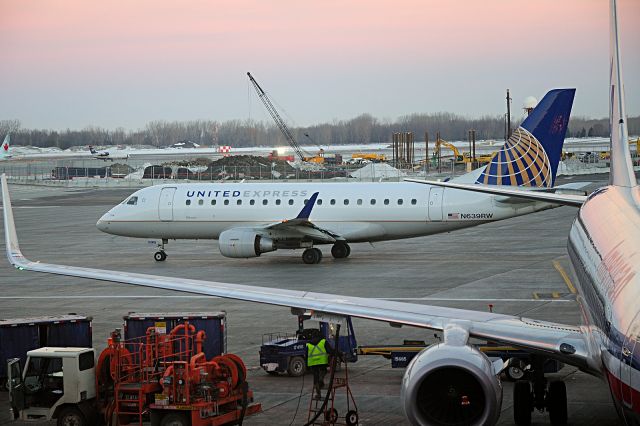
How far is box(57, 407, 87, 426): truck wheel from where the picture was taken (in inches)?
647

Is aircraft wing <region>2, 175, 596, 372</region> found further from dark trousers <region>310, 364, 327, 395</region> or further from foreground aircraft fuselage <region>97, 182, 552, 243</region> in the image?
foreground aircraft fuselage <region>97, 182, 552, 243</region>

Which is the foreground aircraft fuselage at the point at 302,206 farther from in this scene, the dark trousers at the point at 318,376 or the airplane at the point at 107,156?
the airplane at the point at 107,156

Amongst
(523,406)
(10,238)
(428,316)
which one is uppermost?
(10,238)

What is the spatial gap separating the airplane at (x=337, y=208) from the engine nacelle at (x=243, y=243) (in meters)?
0.04

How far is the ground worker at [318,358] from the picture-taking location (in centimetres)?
1697

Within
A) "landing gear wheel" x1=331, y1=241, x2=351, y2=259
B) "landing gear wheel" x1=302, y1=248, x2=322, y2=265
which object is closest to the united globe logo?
"landing gear wheel" x1=331, y1=241, x2=351, y2=259

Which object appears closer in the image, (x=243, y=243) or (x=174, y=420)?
(x=174, y=420)

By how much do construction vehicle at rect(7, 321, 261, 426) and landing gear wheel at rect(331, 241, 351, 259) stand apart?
23.4 m

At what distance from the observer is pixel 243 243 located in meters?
38.2

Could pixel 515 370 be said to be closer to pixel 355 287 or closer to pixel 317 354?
pixel 317 354

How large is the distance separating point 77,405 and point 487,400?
303 inches

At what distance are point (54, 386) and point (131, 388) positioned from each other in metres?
1.56

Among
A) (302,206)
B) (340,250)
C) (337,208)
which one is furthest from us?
(340,250)

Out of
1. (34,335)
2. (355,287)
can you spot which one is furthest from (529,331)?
(355,287)
